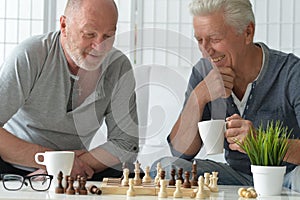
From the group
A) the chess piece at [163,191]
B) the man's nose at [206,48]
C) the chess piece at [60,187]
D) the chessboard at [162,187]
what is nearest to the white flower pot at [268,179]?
the chessboard at [162,187]

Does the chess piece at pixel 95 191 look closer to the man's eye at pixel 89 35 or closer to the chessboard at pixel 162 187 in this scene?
the chessboard at pixel 162 187

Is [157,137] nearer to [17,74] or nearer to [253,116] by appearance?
[253,116]

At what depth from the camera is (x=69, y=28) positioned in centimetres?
244

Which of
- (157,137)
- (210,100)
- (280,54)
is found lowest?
(157,137)

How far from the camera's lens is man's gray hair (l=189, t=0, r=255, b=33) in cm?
251

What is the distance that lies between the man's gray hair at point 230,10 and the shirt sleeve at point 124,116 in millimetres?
373

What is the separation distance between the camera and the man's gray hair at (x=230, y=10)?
2.51 metres

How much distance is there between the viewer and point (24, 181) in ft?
5.75

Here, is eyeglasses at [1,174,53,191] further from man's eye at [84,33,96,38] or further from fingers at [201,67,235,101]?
fingers at [201,67,235,101]

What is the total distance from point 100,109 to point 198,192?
3.11 ft

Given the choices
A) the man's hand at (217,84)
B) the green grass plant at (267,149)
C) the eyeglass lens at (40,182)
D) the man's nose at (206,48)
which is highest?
the man's nose at (206,48)

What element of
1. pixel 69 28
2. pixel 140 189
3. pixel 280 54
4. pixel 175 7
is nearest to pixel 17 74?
pixel 69 28

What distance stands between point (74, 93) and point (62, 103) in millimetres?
67

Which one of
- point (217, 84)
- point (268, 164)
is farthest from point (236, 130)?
point (217, 84)
